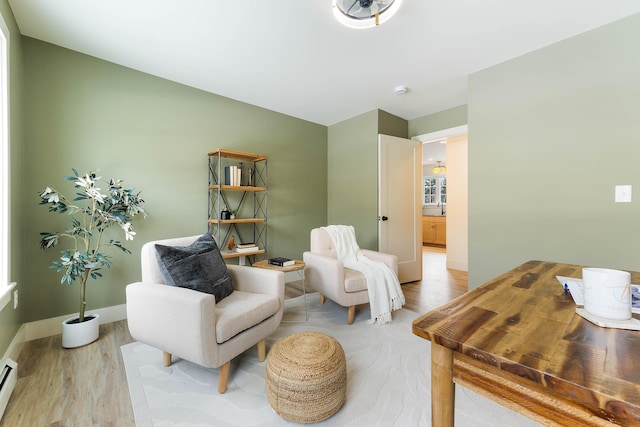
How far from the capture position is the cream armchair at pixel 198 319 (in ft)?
4.75

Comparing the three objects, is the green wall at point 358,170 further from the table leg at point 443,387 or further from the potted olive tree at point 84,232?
the table leg at point 443,387

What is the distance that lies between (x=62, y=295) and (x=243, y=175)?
2069mm

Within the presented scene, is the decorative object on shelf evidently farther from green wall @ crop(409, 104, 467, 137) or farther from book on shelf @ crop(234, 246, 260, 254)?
green wall @ crop(409, 104, 467, 137)

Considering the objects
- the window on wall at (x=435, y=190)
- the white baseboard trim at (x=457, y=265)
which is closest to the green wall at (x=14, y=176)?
the white baseboard trim at (x=457, y=265)

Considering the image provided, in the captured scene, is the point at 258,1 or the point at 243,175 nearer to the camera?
the point at 258,1

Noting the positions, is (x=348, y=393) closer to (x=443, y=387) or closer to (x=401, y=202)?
(x=443, y=387)

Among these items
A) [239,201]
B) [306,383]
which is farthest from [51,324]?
[306,383]

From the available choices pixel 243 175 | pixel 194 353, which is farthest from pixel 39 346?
pixel 243 175

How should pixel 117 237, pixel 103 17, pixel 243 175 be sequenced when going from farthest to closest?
pixel 243 175 → pixel 117 237 → pixel 103 17

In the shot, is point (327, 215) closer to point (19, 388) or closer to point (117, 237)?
point (117, 237)

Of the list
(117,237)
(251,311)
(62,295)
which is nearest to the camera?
(251,311)

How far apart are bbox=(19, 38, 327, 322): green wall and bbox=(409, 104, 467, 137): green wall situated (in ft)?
6.83

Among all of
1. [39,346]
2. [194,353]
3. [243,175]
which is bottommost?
[39,346]

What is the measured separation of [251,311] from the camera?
1.69 m
